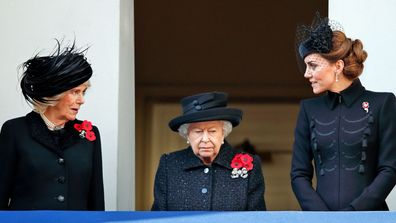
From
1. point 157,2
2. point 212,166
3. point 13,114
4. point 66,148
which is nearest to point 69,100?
point 66,148

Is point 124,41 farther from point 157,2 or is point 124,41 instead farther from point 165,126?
point 165,126

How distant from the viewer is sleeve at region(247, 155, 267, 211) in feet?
19.2

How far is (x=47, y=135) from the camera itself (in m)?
6.00

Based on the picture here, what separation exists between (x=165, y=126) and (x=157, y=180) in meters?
4.76

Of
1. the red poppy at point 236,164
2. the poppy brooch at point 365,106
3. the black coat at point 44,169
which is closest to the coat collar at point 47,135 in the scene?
the black coat at point 44,169

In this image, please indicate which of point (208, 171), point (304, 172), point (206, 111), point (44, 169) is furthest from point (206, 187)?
point (44, 169)

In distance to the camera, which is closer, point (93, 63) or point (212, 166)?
point (212, 166)

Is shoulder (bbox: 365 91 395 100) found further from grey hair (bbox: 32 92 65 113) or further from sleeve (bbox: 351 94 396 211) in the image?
grey hair (bbox: 32 92 65 113)

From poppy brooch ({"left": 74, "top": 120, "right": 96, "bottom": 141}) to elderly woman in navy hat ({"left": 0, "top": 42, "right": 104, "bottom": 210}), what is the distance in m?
0.06

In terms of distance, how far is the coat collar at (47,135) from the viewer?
5977 mm

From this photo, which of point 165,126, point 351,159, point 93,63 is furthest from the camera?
point 165,126

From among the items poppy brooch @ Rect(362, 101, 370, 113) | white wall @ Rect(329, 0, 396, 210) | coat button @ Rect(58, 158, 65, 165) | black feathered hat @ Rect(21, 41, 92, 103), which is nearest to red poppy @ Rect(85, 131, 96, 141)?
coat button @ Rect(58, 158, 65, 165)

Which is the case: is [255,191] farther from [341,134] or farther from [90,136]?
[90,136]

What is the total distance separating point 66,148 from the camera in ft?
19.8
